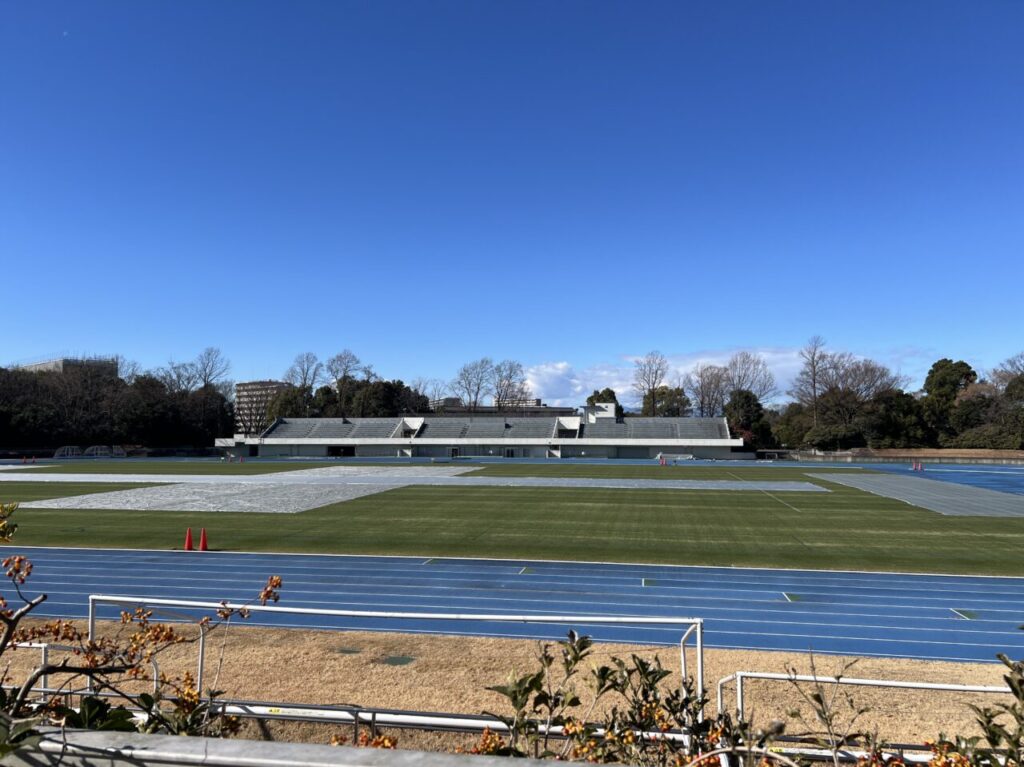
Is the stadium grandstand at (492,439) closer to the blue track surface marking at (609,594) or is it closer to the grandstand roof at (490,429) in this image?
the grandstand roof at (490,429)

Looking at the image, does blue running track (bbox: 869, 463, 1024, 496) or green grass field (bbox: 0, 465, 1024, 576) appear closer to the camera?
green grass field (bbox: 0, 465, 1024, 576)

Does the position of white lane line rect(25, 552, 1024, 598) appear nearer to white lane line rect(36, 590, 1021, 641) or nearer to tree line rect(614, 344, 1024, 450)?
white lane line rect(36, 590, 1021, 641)

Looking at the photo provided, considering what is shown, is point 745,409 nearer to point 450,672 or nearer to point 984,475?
point 984,475

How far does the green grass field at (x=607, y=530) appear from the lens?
50.2 feet

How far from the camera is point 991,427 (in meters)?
61.9

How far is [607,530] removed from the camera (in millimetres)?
18781

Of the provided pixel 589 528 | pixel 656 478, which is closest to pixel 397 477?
pixel 656 478

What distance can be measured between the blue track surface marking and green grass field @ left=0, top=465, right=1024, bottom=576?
49.5 inches

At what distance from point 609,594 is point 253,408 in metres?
117

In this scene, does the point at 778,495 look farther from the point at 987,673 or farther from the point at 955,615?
the point at 987,673

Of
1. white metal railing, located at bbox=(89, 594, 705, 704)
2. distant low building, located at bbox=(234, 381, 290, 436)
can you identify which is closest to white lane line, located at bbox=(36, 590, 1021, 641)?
white metal railing, located at bbox=(89, 594, 705, 704)

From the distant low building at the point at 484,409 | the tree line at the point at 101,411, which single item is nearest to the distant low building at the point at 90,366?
the tree line at the point at 101,411

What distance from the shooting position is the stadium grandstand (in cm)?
6288

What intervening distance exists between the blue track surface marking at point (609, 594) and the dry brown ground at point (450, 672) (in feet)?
1.98
